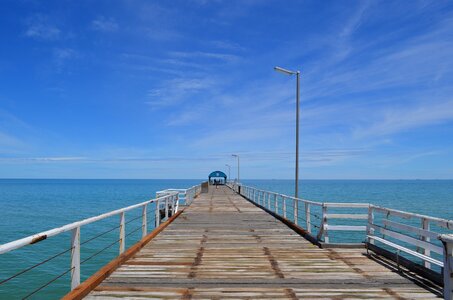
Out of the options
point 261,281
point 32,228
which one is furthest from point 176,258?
point 32,228

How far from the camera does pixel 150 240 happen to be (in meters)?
10.3

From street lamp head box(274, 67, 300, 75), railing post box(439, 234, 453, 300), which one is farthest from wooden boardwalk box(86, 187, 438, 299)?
street lamp head box(274, 67, 300, 75)

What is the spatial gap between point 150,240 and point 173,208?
331 inches

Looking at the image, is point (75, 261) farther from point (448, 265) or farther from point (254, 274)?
point (448, 265)

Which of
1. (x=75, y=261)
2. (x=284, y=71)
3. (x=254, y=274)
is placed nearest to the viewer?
(x=75, y=261)

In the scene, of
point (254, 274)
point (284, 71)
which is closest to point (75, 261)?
point (254, 274)

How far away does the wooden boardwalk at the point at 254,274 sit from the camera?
5594 mm

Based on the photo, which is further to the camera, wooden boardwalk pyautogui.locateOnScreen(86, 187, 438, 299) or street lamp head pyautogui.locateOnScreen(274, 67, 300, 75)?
street lamp head pyautogui.locateOnScreen(274, 67, 300, 75)

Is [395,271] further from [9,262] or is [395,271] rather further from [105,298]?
[9,262]

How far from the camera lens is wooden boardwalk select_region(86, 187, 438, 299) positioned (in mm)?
5594

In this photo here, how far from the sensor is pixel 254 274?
6.69m

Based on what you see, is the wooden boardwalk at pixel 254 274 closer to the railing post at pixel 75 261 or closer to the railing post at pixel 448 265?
the railing post at pixel 75 261

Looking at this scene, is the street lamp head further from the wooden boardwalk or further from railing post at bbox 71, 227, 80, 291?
railing post at bbox 71, 227, 80, 291

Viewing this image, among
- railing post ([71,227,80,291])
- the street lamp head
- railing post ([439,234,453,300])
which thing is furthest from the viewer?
the street lamp head
